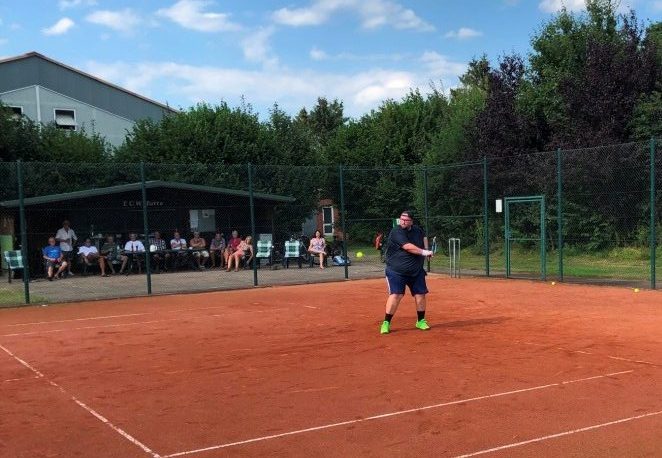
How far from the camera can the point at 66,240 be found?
19297 mm

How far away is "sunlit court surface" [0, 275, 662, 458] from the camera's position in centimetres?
459

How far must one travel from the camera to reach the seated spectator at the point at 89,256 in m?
19.6

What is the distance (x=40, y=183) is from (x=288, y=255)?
861 centimetres

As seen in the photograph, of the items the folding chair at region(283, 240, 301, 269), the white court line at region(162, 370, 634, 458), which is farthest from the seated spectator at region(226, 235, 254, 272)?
the white court line at region(162, 370, 634, 458)

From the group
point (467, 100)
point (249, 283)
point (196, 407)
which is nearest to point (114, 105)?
point (467, 100)

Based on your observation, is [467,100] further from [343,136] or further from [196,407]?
[196,407]

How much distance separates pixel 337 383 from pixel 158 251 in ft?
49.3

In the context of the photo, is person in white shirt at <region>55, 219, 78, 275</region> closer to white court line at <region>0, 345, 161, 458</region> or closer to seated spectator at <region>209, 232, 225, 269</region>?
seated spectator at <region>209, 232, 225, 269</region>

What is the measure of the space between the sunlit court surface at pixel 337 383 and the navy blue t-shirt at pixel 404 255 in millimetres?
856

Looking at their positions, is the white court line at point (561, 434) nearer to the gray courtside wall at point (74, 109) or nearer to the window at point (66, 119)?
the gray courtside wall at point (74, 109)

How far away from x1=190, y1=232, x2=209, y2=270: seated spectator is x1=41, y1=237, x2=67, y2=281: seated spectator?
4027 millimetres

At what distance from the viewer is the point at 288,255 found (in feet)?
70.2

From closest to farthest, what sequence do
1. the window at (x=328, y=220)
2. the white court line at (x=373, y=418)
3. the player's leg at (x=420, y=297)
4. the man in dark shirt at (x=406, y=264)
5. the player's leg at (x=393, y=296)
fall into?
the white court line at (x=373, y=418) → the player's leg at (x=393, y=296) → the man in dark shirt at (x=406, y=264) → the player's leg at (x=420, y=297) → the window at (x=328, y=220)

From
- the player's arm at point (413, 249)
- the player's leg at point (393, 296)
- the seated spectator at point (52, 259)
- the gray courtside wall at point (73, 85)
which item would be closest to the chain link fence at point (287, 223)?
the seated spectator at point (52, 259)
